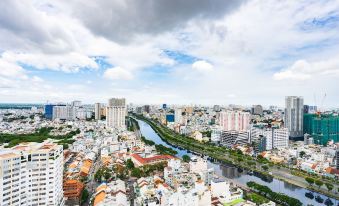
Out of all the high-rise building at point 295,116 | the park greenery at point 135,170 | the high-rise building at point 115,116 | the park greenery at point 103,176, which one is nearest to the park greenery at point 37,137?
the high-rise building at point 115,116

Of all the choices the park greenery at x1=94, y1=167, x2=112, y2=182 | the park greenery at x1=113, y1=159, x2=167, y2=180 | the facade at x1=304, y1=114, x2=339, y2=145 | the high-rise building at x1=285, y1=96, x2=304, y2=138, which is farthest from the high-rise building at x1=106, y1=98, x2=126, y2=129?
the facade at x1=304, y1=114, x2=339, y2=145

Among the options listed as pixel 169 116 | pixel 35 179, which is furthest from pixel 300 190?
pixel 169 116

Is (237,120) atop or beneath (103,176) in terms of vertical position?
atop

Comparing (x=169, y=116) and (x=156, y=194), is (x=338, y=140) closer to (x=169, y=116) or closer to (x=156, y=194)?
(x=156, y=194)

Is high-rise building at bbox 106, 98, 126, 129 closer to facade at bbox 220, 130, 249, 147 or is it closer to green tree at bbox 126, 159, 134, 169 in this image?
facade at bbox 220, 130, 249, 147

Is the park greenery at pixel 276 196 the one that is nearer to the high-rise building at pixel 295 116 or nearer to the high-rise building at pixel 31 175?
the high-rise building at pixel 31 175

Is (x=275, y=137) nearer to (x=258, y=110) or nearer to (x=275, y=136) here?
(x=275, y=136)

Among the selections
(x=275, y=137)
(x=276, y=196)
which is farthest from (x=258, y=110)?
(x=276, y=196)
